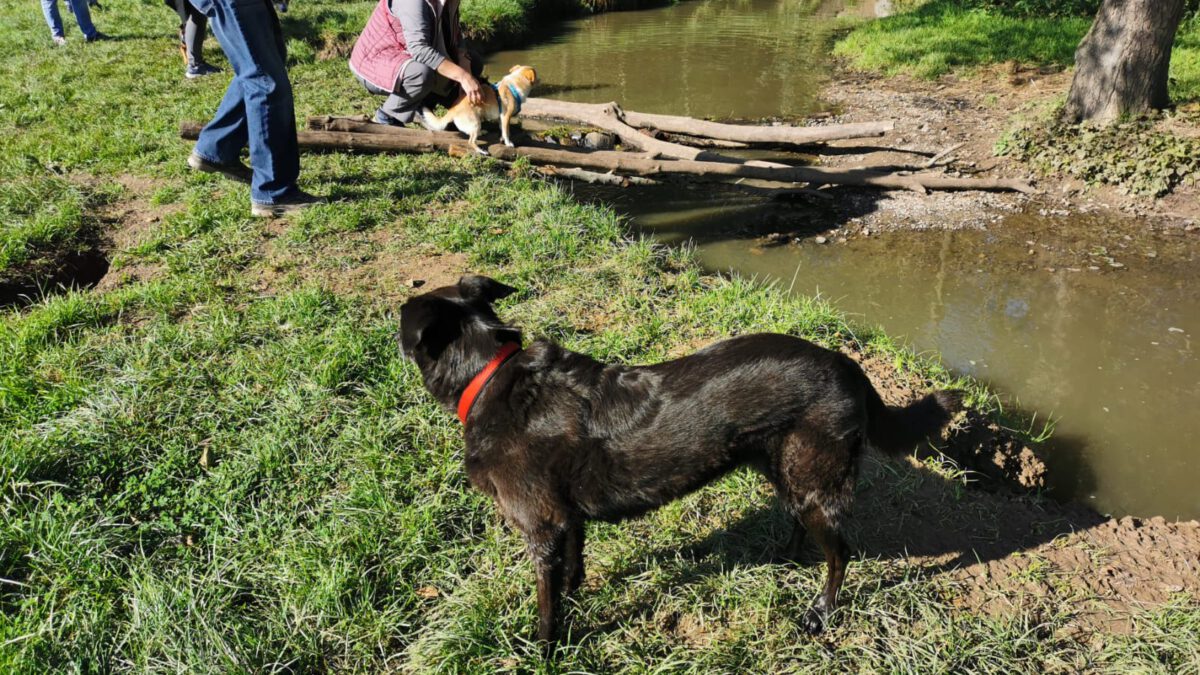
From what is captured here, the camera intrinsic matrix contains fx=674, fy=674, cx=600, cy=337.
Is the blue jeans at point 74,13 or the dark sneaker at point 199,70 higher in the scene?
the blue jeans at point 74,13

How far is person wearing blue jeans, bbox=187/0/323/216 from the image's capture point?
461 cm

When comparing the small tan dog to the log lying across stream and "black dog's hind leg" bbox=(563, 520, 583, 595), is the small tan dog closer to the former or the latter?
the log lying across stream

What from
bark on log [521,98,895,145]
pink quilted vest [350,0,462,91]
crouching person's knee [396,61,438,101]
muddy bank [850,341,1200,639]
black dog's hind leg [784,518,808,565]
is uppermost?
pink quilted vest [350,0,462,91]

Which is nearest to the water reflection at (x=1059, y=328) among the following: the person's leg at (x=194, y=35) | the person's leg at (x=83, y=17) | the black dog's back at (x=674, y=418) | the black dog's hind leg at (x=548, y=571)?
the black dog's back at (x=674, y=418)

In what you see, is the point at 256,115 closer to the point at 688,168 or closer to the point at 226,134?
the point at 226,134

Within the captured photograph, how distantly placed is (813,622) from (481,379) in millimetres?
1596

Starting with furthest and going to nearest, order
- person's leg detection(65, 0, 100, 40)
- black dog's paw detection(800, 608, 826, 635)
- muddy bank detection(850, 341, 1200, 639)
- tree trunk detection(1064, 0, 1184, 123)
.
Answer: person's leg detection(65, 0, 100, 40), tree trunk detection(1064, 0, 1184, 123), muddy bank detection(850, 341, 1200, 639), black dog's paw detection(800, 608, 826, 635)

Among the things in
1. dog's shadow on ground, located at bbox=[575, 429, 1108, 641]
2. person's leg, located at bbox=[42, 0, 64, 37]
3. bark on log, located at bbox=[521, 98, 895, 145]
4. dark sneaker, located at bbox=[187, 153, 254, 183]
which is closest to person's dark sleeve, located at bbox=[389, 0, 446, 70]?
dark sneaker, located at bbox=[187, 153, 254, 183]

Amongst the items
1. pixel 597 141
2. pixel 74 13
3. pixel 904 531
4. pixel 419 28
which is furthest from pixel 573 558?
pixel 74 13

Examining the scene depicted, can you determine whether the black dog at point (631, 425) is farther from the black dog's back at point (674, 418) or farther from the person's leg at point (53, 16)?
the person's leg at point (53, 16)

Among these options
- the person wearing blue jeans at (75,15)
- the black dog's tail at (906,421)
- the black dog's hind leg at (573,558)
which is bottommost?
the black dog's hind leg at (573,558)

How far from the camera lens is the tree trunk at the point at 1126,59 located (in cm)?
707

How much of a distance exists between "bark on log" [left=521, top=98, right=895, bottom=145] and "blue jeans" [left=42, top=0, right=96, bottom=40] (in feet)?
27.6

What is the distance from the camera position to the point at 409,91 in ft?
21.3
